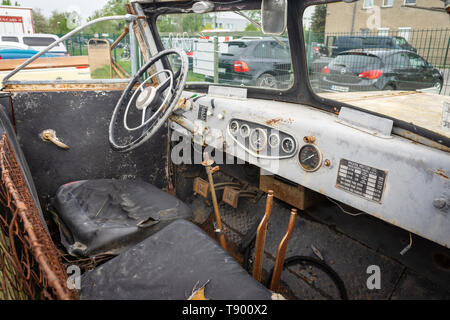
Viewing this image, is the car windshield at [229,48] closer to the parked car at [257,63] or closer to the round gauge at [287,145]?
the parked car at [257,63]

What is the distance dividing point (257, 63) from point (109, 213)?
1356 millimetres

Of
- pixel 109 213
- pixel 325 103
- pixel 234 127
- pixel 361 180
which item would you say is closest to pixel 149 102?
pixel 234 127

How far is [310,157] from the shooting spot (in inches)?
65.2

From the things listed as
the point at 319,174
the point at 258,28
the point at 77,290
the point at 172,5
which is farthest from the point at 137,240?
the point at 172,5

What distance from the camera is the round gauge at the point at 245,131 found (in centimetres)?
200

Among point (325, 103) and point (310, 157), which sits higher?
point (325, 103)

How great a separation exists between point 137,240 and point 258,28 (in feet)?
4.66

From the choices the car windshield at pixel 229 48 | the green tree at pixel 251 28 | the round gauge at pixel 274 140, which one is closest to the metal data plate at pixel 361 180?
the round gauge at pixel 274 140

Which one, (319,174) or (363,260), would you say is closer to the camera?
(319,174)

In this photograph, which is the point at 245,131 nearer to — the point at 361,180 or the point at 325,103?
the point at 325,103

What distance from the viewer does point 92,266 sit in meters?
1.80

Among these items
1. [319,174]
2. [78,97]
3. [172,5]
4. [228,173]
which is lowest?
[228,173]

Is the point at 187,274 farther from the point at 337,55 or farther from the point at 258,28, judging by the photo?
the point at 258,28

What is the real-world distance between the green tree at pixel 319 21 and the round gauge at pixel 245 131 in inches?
24.4
